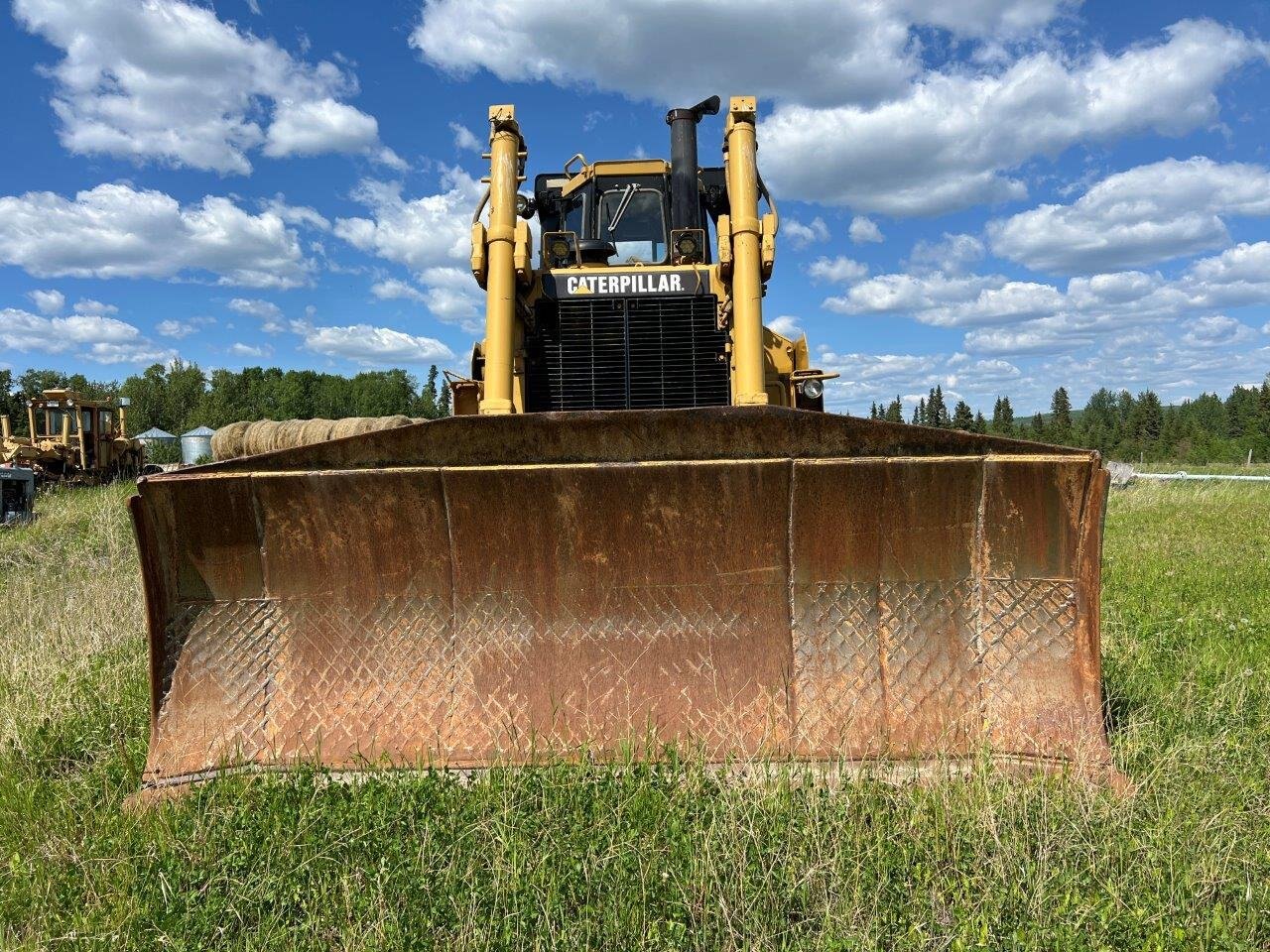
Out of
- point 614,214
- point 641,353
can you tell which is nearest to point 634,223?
point 614,214

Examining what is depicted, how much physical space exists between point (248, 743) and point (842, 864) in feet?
6.89

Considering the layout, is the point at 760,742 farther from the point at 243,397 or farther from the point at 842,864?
the point at 243,397

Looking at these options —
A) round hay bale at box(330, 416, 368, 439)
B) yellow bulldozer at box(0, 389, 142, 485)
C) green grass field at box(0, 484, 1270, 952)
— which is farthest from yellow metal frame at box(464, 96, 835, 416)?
yellow bulldozer at box(0, 389, 142, 485)

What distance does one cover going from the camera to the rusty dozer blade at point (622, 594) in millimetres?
2973

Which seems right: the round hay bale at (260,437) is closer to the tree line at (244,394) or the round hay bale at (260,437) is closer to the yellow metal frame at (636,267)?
the yellow metal frame at (636,267)

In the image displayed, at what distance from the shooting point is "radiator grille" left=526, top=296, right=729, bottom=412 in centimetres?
563

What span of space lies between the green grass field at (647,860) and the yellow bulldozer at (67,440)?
76.2 ft

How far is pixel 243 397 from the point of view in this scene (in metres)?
92.6

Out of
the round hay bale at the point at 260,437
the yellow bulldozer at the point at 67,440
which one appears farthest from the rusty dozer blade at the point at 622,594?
the yellow bulldozer at the point at 67,440

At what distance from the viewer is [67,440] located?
77.2 feet

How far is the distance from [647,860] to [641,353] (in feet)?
12.4

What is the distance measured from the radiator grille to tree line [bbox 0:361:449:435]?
73071 millimetres

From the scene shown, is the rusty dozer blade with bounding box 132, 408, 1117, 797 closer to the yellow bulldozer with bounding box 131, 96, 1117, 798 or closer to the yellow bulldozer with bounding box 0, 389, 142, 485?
the yellow bulldozer with bounding box 131, 96, 1117, 798

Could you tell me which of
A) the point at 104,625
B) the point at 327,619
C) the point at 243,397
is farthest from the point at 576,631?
the point at 243,397
